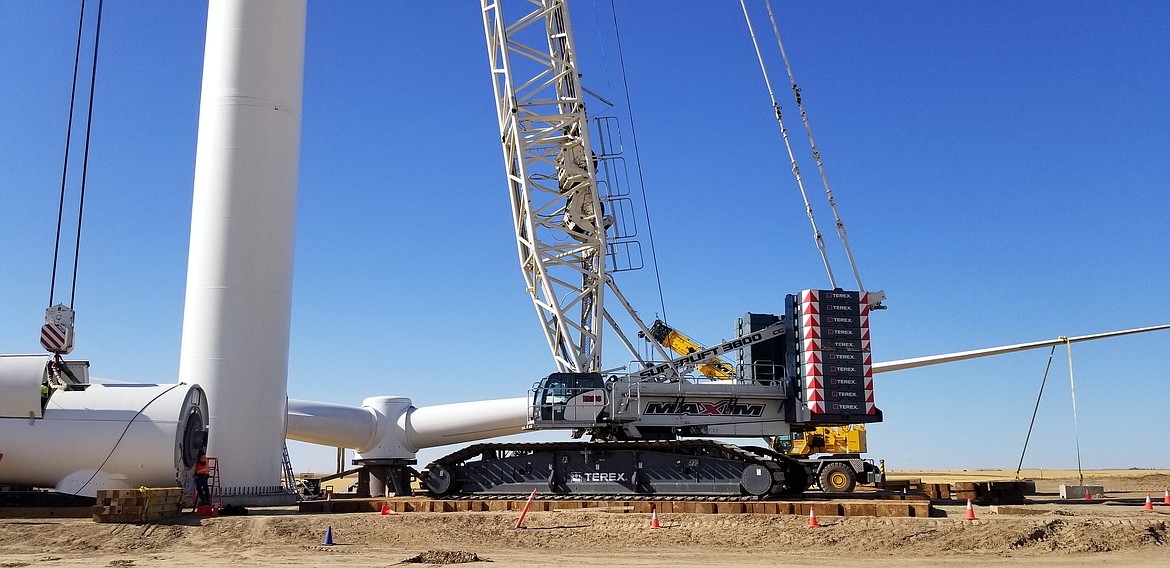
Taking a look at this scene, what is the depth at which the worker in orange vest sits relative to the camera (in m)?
20.2

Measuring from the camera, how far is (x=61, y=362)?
20.7 m

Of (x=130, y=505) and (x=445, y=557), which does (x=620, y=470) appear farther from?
(x=130, y=505)

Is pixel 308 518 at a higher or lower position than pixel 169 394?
lower

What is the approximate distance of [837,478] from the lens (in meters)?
23.2

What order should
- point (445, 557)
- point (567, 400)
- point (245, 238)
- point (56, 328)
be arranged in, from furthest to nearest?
point (567, 400), point (245, 238), point (56, 328), point (445, 557)

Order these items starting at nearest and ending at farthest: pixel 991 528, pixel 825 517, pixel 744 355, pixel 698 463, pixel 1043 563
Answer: pixel 1043 563
pixel 991 528
pixel 825 517
pixel 698 463
pixel 744 355

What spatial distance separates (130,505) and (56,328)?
464 cm

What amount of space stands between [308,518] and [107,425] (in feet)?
16.4

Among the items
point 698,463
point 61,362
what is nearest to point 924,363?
point 698,463

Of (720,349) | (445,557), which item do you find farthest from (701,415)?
(445,557)

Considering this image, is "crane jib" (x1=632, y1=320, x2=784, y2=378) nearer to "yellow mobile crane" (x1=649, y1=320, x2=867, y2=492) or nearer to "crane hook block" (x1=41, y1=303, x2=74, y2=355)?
"yellow mobile crane" (x1=649, y1=320, x2=867, y2=492)

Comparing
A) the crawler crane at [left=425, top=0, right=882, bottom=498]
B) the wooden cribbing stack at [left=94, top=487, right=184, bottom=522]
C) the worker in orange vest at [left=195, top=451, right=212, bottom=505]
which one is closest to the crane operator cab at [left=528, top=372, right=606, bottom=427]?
the crawler crane at [left=425, top=0, right=882, bottom=498]

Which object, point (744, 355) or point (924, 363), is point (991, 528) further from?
point (924, 363)

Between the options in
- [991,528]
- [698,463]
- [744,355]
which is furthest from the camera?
[744,355]
